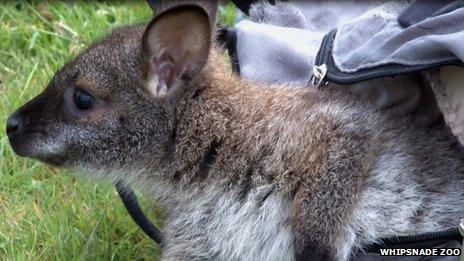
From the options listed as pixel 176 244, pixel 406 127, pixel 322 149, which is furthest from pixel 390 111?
pixel 176 244

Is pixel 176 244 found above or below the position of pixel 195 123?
below

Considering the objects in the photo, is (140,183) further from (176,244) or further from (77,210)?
(77,210)

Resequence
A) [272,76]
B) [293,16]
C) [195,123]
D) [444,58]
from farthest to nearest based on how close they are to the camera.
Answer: [293,16], [272,76], [195,123], [444,58]


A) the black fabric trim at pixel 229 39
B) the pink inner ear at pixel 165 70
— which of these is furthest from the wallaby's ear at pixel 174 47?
the black fabric trim at pixel 229 39

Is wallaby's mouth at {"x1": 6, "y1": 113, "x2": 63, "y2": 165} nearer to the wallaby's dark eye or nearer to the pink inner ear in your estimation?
the wallaby's dark eye

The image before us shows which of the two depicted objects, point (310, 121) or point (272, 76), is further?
point (272, 76)

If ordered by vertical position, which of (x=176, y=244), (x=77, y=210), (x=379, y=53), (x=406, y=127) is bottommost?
(x=77, y=210)

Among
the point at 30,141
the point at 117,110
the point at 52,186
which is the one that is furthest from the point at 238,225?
the point at 52,186
